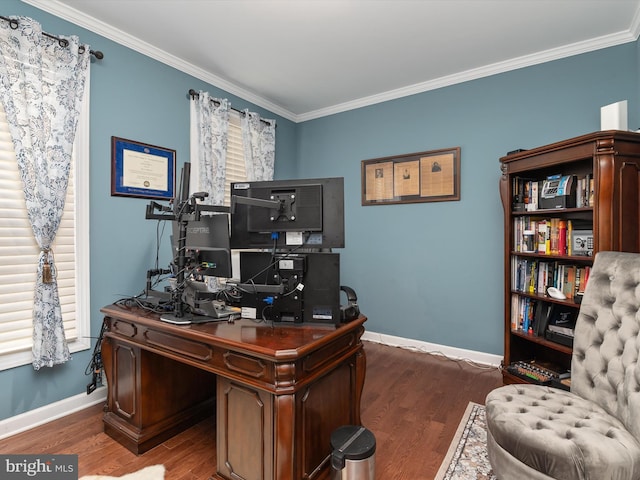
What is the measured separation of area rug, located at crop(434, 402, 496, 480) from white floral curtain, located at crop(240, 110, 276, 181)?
3103 mm

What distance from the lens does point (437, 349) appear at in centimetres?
356

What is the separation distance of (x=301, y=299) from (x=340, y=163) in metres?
2.80

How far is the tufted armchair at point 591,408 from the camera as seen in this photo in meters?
1.27

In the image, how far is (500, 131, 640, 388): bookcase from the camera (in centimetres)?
213

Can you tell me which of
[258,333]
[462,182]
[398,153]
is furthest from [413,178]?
[258,333]

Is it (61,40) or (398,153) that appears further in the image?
(398,153)

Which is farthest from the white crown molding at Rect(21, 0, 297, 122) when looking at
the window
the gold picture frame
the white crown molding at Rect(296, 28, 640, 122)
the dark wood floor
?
the dark wood floor

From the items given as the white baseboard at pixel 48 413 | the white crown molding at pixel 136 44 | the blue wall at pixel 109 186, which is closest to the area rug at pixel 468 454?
the white baseboard at pixel 48 413

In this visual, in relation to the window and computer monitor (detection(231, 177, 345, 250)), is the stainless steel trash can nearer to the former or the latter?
computer monitor (detection(231, 177, 345, 250))

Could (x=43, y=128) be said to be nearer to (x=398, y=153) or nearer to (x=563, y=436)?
(x=398, y=153)

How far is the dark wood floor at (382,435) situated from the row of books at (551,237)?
1.24m

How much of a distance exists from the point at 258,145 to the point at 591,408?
12.0 feet

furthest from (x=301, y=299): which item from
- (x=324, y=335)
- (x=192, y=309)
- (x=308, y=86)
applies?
(x=308, y=86)

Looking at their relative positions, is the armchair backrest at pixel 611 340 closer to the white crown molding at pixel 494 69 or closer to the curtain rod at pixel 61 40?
the white crown molding at pixel 494 69
